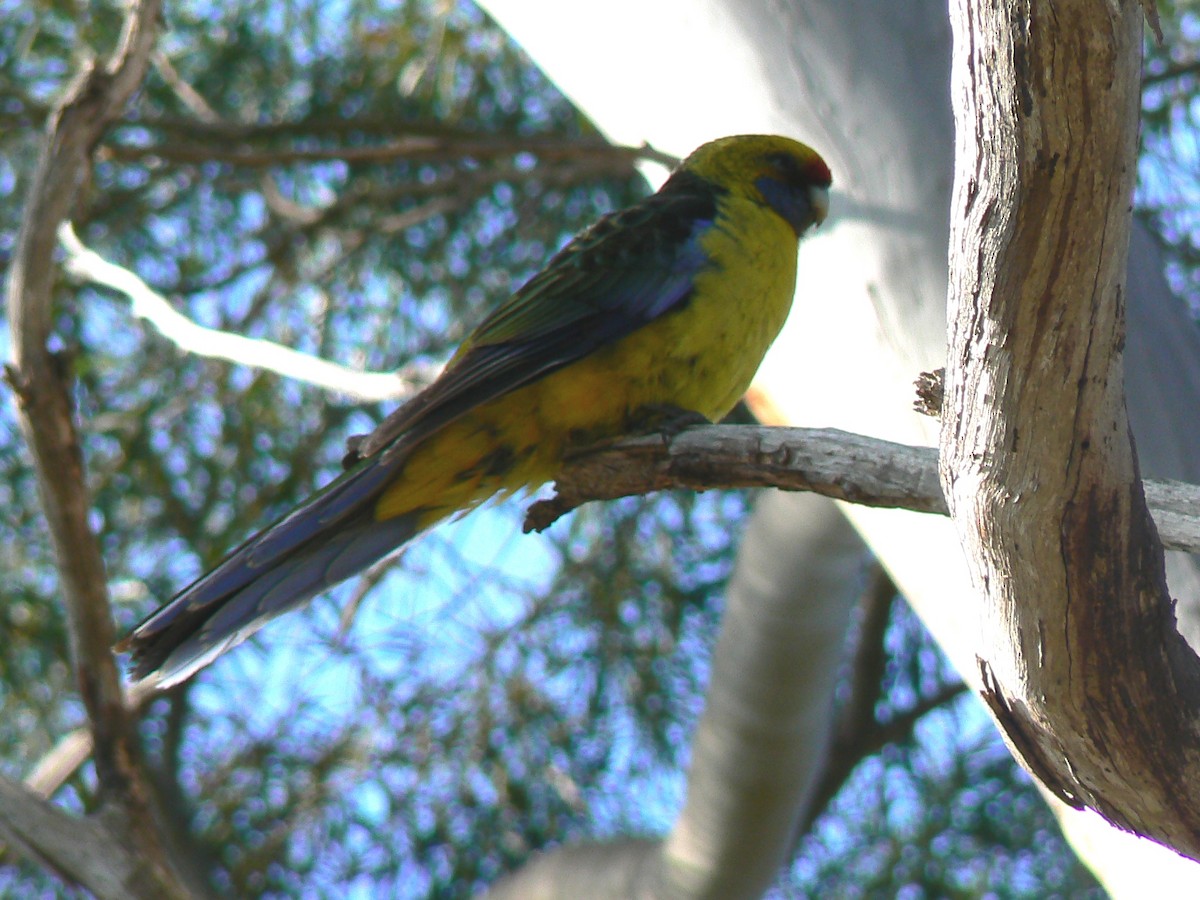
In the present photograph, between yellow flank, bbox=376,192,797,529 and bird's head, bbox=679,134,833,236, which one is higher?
bird's head, bbox=679,134,833,236

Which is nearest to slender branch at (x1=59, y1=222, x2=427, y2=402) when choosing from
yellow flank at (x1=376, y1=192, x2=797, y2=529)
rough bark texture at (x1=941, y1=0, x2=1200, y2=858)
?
yellow flank at (x1=376, y1=192, x2=797, y2=529)

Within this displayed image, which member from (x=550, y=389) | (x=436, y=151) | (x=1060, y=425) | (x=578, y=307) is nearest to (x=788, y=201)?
(x=578, y=307)

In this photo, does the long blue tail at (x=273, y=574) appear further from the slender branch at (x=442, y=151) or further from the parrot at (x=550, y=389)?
the slender branch at (x=442, y=151)

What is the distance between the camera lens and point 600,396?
68.3 inches

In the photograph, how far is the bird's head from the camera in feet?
6.23

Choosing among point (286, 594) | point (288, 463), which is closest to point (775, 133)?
point (286, 594)

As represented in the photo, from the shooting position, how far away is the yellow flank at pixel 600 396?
172 centimetres

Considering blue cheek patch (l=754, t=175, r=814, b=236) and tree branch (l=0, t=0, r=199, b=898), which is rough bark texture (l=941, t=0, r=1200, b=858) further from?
tree branch (l=0, t=0, r=199, b=898)

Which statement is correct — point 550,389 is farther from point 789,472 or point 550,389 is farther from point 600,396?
point 789,472

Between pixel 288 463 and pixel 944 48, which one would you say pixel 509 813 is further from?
pixel 944 48

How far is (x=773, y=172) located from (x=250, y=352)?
0.90 meters

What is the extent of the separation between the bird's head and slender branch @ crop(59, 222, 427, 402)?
0.56 m

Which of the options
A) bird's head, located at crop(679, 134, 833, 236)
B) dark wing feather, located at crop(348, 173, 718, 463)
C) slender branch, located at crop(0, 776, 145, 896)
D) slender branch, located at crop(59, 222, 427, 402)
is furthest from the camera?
slender branch, located at crop(59, 222, 427, 402)

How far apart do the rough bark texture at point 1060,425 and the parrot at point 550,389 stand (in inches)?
26.8
